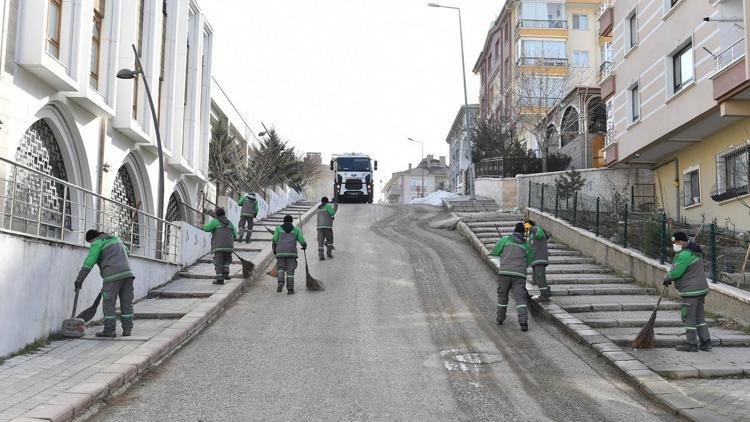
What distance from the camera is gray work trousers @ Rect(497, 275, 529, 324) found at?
33.3 feet

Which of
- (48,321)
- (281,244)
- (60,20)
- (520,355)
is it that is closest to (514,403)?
(520,355)

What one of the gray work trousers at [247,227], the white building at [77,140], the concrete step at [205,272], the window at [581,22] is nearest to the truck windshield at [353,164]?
the white building at [77,140]

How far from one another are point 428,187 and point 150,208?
3244 inches

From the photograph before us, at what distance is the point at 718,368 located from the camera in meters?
7.90

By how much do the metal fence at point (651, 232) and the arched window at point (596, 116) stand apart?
40.8ft

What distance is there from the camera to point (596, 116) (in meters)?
34.9

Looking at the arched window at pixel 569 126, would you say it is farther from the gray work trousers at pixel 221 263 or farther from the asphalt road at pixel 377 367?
the gray work trousers at pixel 221 263

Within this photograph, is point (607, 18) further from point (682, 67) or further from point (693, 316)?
point (693, 316)

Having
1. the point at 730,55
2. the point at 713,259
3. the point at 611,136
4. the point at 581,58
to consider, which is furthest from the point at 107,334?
the point at 581,58

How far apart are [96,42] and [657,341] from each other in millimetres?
14141

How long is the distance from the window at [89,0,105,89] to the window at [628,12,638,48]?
17.1 metres

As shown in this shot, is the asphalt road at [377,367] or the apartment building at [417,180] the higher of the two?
the apartment building at [417,180]

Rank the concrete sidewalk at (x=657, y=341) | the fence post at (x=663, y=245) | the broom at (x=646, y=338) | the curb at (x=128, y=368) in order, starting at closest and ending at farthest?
the curb at (x=128, y=368)
the concrete sidewalk at (x=657, y=341)
the broom at (x=646, y=338)
the fence post at (x=663, y=245)

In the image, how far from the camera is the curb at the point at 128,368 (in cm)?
574
